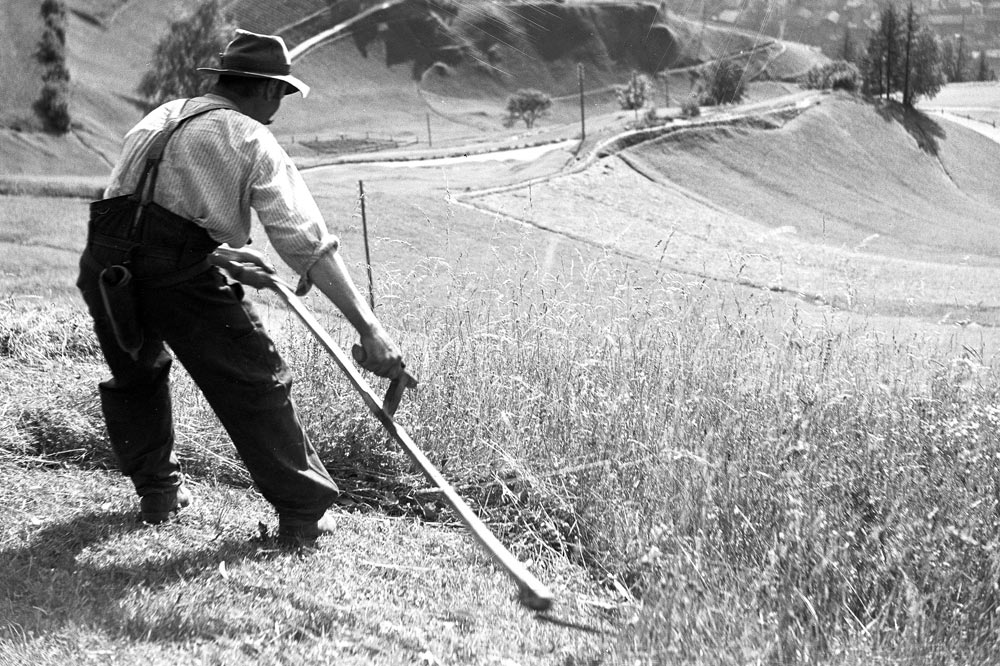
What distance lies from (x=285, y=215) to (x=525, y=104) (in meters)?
44.6

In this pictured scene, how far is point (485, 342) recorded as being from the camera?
5645 millimetres

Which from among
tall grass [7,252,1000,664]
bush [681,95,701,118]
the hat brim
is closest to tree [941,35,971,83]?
bush [681,95,701,118]

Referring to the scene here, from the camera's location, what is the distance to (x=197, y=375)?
358 cm

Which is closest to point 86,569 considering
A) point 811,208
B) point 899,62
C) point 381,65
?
point 811,208

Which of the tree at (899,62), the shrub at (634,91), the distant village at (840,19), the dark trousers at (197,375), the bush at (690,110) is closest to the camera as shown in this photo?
the dark trousers at (197,375)

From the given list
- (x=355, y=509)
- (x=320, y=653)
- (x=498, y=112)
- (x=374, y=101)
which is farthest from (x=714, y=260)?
(x=374, y=101)

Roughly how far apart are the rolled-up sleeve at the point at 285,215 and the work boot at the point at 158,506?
125 cm

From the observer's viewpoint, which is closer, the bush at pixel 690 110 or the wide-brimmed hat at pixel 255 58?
the wide-brimmed hat at pixel 255 58

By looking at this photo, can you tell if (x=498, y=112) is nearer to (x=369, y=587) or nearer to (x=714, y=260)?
(x=714, y=260)

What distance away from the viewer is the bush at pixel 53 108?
124ft

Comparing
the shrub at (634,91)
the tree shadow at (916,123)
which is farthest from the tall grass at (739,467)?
the tree shadow at (916,123)

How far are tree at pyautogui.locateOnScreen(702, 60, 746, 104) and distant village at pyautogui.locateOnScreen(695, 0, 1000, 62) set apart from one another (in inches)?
61.8

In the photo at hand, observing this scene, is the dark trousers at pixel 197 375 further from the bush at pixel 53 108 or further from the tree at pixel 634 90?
the tree at pixel 634 90

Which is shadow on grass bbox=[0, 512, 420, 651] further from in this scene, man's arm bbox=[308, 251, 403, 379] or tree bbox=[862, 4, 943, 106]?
tree bbox=[862, 4, 943, 106]
